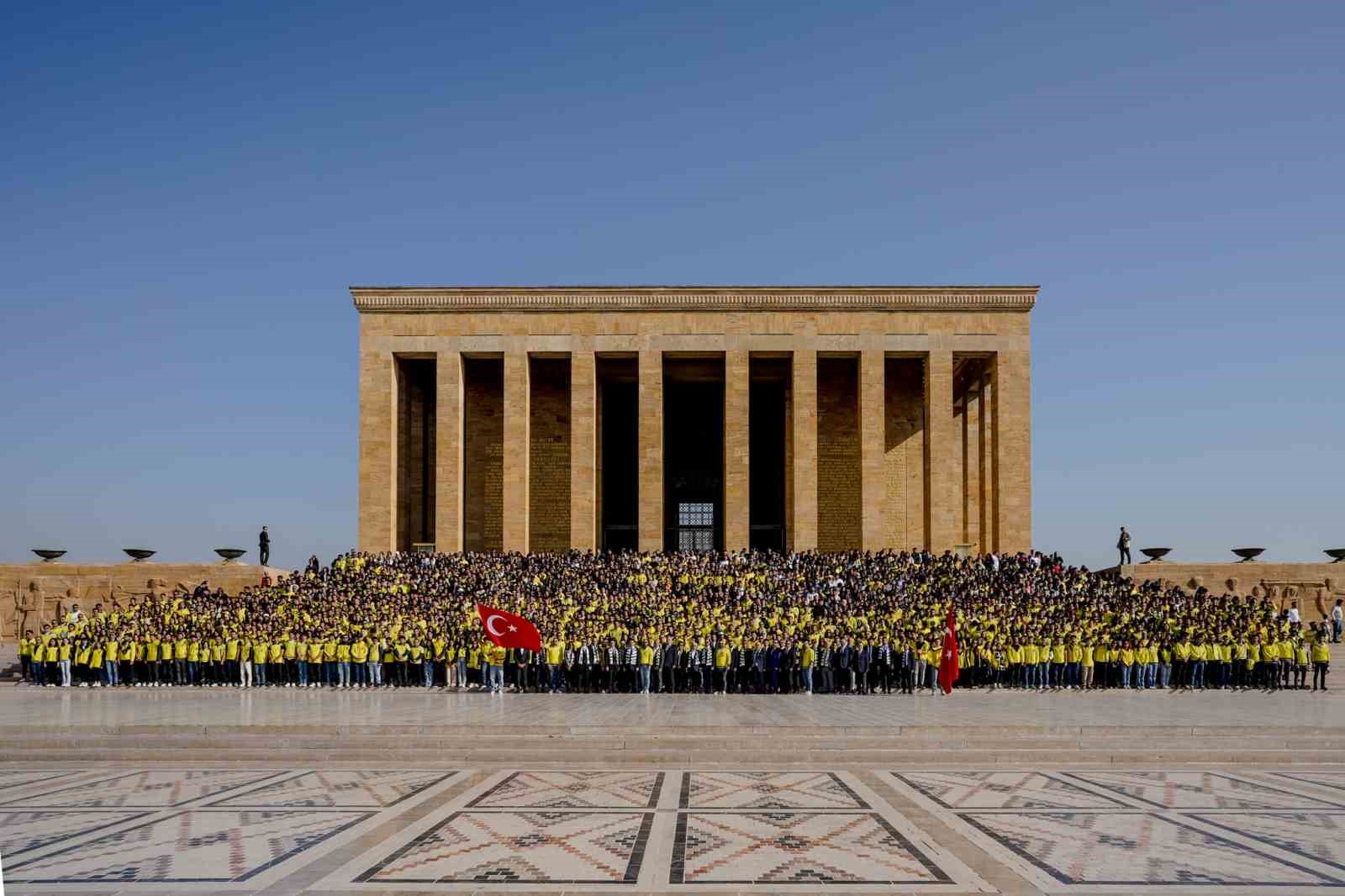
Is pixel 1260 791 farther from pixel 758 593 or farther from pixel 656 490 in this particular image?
pixel 656 490

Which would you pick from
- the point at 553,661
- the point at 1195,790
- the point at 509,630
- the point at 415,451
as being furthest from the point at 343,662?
the point at 415,451

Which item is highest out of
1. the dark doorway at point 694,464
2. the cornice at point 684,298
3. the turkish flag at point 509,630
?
the cornice at point 684,298

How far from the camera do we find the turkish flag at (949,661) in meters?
22.5

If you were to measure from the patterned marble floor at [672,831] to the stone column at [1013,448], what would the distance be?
25493mm

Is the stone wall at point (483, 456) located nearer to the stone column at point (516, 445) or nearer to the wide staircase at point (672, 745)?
the stone column at point (516, 445)

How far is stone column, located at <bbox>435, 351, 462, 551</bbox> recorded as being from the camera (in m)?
39.8

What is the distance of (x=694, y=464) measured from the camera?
46969mm

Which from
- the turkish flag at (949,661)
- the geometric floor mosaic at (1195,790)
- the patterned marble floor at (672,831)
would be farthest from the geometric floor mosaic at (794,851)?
the turkish flag at (949,661)

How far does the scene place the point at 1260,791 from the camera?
42.0 ft

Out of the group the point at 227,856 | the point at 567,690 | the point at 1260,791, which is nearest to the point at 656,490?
the point at 567,690

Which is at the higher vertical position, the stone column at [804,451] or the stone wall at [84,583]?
the stone column at [804,451]

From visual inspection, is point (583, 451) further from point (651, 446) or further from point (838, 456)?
point (838, 456)

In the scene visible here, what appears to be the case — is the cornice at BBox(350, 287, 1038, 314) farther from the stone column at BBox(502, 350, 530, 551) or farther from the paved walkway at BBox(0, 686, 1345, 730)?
the paved walkway at BBox(0, 686, 1345, 730)

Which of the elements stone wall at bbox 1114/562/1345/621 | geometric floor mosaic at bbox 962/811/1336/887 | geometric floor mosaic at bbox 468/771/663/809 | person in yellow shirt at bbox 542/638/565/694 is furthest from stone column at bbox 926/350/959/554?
geometric floor mosaic at bbox 962/811/1336/887
